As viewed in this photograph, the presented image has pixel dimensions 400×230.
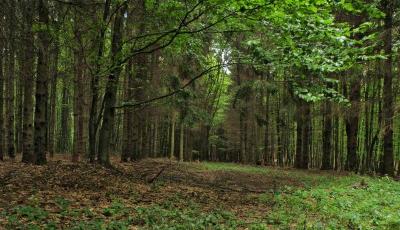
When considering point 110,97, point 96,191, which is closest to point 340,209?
point 96,191

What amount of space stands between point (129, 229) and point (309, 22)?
6.17 m

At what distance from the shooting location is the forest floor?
7.29 metres

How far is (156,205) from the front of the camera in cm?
931

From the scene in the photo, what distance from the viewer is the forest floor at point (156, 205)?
7.29 meters

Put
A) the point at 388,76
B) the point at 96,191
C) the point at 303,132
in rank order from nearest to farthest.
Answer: the point at 96,191, the point at 388,76, the point at 303,132

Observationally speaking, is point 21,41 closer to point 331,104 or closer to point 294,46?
point 294,46

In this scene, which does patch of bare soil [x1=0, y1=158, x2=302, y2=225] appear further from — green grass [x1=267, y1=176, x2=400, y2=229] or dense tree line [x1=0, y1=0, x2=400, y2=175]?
dense tree line [x1=0, y1=0, x2=400, y2=175]

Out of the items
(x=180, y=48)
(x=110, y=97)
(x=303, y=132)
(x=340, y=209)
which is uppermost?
(x=180, y=48)

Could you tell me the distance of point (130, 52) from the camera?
38.4 ft

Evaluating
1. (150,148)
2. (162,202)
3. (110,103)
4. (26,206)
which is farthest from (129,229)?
(150,148)

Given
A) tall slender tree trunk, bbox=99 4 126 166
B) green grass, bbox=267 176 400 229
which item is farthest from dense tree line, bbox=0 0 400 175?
green grass, bbox=267 176 400 229

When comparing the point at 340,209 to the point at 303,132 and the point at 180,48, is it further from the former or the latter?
the point at 303,132

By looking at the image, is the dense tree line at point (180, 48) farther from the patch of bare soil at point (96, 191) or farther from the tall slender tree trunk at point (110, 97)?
the patch of bare soil at point (96, 191)

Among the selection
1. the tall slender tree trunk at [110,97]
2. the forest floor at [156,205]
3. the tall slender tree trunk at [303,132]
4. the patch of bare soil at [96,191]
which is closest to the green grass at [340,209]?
the forest floor at [156,205]
